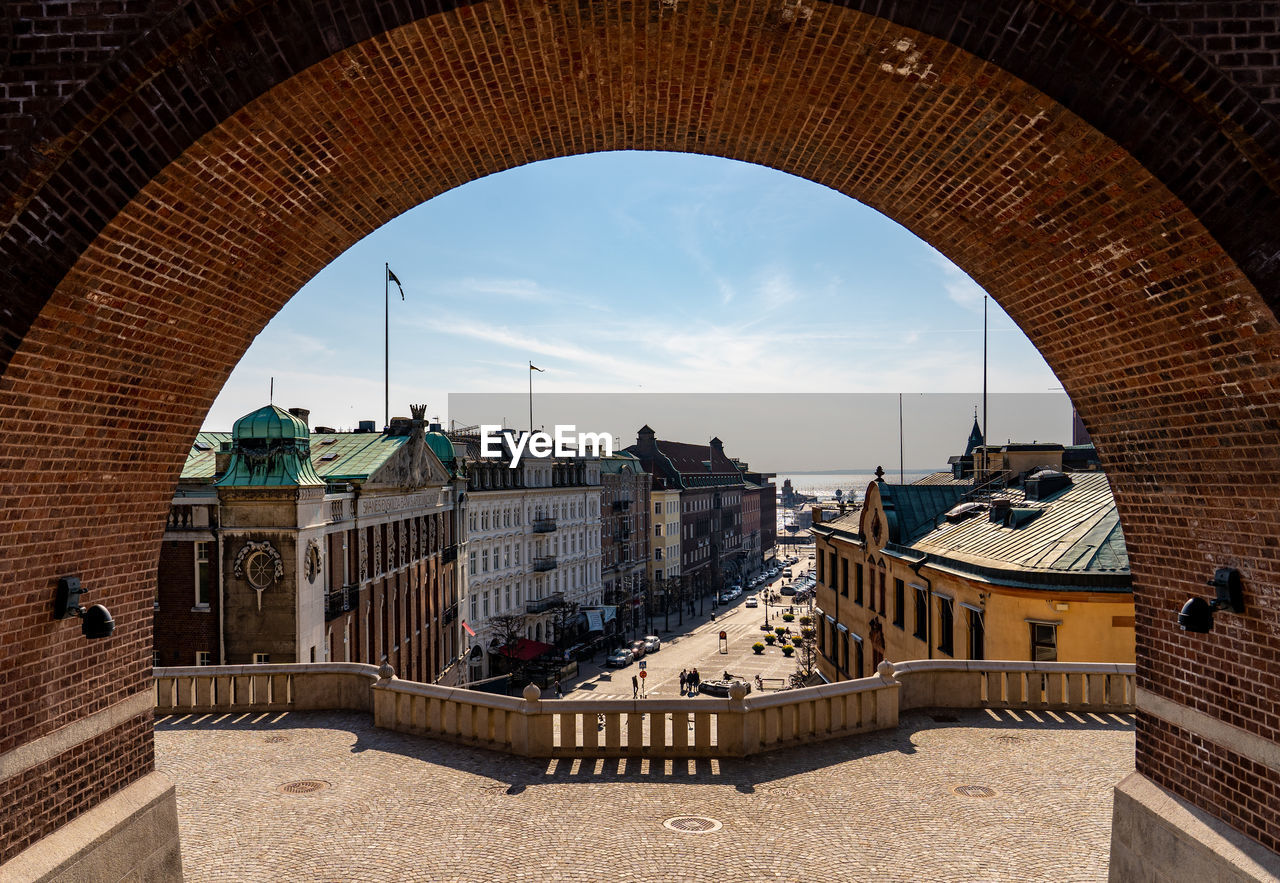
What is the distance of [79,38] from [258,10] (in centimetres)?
118

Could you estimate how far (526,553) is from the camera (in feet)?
196

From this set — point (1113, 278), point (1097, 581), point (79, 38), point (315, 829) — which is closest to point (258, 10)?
point (79, 38)

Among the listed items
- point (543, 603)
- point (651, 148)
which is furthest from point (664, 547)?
point (651, 148)

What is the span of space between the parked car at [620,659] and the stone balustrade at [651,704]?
46.9m

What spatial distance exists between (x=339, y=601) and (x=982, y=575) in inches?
810

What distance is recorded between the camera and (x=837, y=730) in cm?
1259

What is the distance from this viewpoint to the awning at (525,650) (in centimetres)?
5175

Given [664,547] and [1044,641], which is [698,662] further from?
[1044,641]

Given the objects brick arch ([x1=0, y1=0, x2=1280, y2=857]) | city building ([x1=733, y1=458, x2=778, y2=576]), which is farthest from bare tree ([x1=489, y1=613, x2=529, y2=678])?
city building ([x1=733, y1=458, x2=778, y2=576])

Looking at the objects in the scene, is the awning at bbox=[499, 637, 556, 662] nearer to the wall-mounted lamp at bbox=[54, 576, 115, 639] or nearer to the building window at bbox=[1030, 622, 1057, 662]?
the building window at bbox=[1030, 622, 1057, 662]

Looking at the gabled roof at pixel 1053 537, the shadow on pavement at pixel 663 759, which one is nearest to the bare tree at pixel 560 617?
the gabled roof at pixel 1053 537

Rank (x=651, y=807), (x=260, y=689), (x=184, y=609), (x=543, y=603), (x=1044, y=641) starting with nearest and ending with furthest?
(x=651, y=807) → (x=260, y=689) → (x=1044, y=641) → (x=184, y=609) → (x=543, y=603)

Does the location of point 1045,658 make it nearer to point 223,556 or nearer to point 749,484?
point 223,556

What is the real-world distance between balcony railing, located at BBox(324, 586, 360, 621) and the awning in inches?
856
